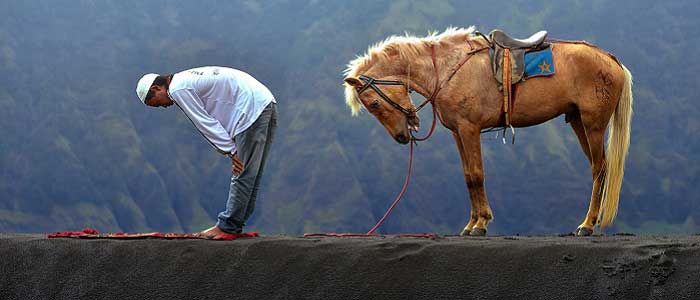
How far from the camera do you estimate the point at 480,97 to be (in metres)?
6.32

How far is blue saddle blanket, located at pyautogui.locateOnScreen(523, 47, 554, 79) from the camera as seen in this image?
250 inches

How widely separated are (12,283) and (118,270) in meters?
0.61

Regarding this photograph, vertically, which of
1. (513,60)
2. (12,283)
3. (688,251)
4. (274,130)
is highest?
(513,60)

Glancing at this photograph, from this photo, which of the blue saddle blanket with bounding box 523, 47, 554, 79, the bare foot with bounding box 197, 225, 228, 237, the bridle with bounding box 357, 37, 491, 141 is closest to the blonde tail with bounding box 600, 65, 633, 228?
the blue saddle blanket with bounding box 523, 47, 554, 79

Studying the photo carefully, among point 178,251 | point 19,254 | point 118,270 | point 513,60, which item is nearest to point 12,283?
point 19,254

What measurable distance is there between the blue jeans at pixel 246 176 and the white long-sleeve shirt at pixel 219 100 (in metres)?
0.05

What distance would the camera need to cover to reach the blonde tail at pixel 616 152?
20.9 ft

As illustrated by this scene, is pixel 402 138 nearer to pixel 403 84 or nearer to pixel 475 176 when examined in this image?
pixel 403 84

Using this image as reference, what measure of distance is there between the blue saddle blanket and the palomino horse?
0.04 metres

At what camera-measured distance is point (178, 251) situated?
5.25 metres

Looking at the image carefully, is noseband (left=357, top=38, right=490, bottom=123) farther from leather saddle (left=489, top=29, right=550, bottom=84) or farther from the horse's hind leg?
the horse's hind leg

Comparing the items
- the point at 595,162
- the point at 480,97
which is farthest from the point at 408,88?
the point at 595,162

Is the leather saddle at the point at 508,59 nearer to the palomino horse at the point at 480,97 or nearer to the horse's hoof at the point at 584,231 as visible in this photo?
the palomino horse at the point at 480,97

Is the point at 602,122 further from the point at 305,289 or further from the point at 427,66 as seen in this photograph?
the point at 305,289
